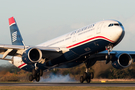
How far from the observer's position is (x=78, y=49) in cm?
2975

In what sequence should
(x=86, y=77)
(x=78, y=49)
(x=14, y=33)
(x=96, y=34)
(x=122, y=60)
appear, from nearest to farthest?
(x=96, y=34) → (x=78, y=49) → (x=86, y=77) → (x=122, y=60) → (x=14, y=33)

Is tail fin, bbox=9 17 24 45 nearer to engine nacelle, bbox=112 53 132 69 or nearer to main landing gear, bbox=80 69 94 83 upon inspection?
main landing gear, bbox=80 69 94 83

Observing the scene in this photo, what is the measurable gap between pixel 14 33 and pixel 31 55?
48.6ft

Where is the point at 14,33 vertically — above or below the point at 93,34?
above

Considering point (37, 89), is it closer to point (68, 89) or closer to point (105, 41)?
point (68, 89)

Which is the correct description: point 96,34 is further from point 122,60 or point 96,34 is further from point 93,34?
point 122,60

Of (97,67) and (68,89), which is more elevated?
(97,67)

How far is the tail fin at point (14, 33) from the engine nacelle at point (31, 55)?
12.1m

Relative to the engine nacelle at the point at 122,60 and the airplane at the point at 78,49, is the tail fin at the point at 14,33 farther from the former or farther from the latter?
the engine nacelle at the point at 122,60

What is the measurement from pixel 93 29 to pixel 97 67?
13.1 metres

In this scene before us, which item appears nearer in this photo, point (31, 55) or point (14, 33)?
point (31, 55)

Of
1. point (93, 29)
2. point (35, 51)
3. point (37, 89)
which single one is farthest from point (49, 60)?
point (37, 89)

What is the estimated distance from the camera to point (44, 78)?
40500mm

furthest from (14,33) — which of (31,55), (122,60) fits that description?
(122,60)
